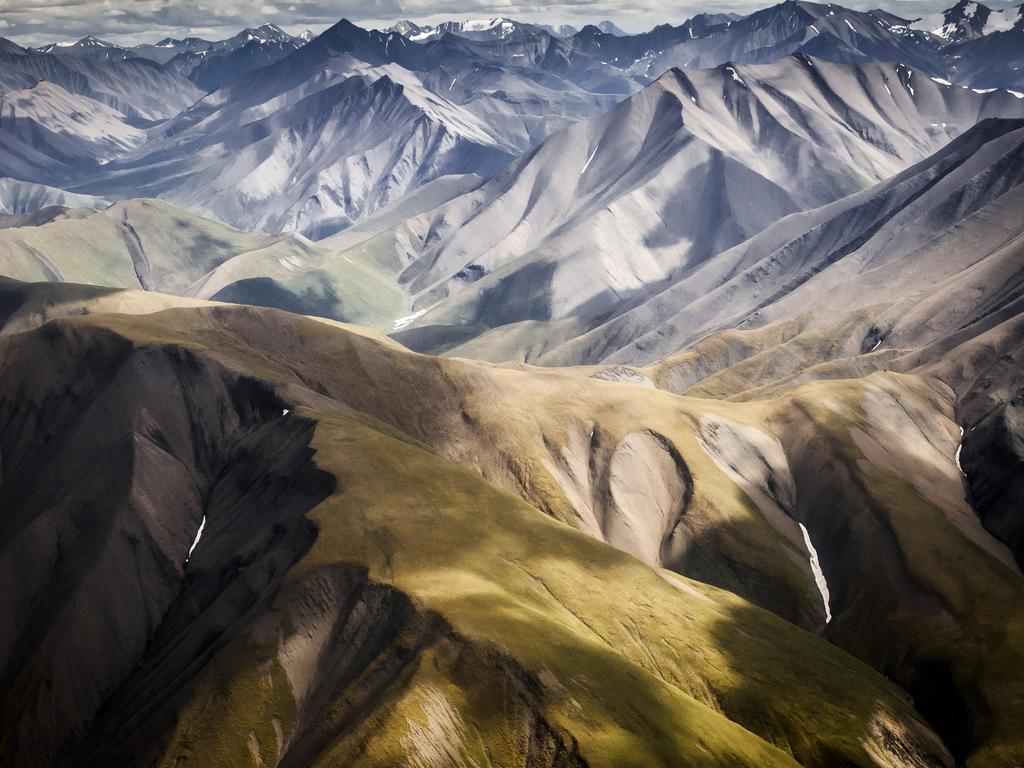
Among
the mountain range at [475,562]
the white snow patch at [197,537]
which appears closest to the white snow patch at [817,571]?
the mountain range at [475,562]

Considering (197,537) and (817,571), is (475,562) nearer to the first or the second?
(197,537)

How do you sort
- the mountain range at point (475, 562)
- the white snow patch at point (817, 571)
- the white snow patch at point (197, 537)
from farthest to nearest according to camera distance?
the white snow patch at point (817, 571) → the white snow patch at point (197, 537) → the mountain range at point (475, 562)

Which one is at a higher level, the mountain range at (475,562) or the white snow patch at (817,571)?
the mountain range at (475,562)

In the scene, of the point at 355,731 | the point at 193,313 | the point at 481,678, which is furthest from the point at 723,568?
the point at 193,313

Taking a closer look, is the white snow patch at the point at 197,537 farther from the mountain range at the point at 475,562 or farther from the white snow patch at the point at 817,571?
the white snow patch at the point at 817,571

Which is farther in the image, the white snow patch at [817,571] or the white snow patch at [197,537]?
the white snow patch at [817,571]

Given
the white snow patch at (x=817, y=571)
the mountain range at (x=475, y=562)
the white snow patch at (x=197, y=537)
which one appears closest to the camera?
the mountain range at (x=475, y=562)

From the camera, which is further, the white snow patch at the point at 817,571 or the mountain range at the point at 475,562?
the white snow patch at the point at 817,571

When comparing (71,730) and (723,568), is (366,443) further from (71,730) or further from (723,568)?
(723,568)
